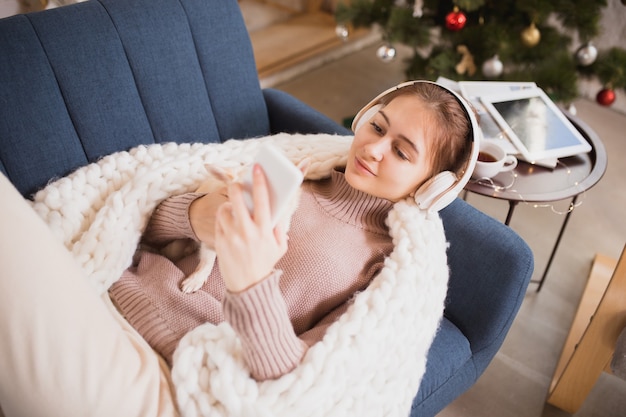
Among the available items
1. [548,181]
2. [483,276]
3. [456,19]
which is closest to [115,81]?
[483,276]

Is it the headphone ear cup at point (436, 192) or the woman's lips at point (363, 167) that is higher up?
the woman's lips at point (363, 167)

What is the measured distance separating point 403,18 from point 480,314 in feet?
4.39

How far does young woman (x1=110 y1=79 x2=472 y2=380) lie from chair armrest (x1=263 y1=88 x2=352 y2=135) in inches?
11.3

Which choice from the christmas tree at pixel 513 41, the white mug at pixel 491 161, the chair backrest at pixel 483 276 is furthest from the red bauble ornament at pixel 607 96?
the chair backrest at pixel 483 276

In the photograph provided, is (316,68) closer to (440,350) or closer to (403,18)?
(403,18)

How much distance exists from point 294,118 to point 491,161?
21.4 inches

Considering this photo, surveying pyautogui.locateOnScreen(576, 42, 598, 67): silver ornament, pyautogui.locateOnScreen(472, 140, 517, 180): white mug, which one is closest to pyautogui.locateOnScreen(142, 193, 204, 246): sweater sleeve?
pyautogui.locateOnScreen(472, 140, 517, 180): white mug

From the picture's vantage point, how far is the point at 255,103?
1432 mm

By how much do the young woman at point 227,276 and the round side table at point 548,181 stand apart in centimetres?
30

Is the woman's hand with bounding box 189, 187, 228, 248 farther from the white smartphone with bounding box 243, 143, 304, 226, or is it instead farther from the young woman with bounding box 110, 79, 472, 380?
the white smartphone with bounding box 243, 143, 304, 226

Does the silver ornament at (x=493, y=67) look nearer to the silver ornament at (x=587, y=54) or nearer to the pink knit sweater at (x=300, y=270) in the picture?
the silver ornament at (x=587, y=54)

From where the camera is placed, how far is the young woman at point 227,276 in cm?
76

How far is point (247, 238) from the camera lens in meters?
0.71

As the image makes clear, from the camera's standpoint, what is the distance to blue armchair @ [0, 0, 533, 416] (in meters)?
1.07
